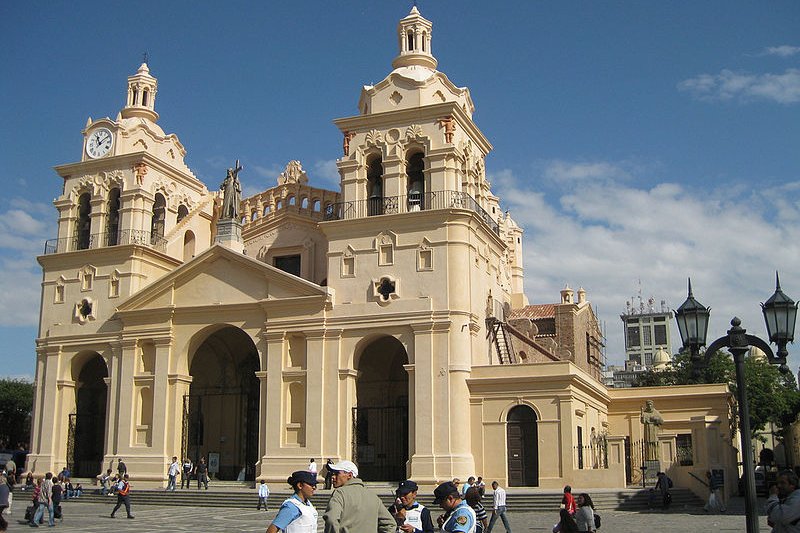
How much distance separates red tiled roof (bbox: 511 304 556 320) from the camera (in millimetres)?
51116

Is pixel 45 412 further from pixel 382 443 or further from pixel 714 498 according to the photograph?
pixel 714 498

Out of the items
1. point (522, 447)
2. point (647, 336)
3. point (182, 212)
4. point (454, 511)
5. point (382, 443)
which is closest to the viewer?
point (454, 511)

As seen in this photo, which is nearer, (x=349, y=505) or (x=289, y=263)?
(x=349, y=505)

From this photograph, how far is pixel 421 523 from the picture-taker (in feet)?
30.3

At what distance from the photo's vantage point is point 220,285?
36312mm

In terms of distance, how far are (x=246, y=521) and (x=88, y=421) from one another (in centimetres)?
1809

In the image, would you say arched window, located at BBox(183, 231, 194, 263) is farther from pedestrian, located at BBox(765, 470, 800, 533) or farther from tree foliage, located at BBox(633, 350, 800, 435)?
pedestrian, located at BBox(765, 470, 800, 533)

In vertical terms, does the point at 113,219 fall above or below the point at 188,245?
above

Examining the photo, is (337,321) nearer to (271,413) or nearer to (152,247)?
(271,413)

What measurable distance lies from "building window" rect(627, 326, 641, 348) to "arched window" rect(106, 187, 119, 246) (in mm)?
120334

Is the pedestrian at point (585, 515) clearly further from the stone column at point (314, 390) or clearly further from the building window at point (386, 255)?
the building window at point (386, 255)

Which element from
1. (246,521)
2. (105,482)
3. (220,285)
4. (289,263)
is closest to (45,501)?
(246,521)

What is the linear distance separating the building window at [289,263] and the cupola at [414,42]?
9.59 m

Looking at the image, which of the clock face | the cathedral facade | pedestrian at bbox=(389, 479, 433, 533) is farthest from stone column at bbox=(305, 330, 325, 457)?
pedestrian at bbox=(389, 479, 433, 533)
